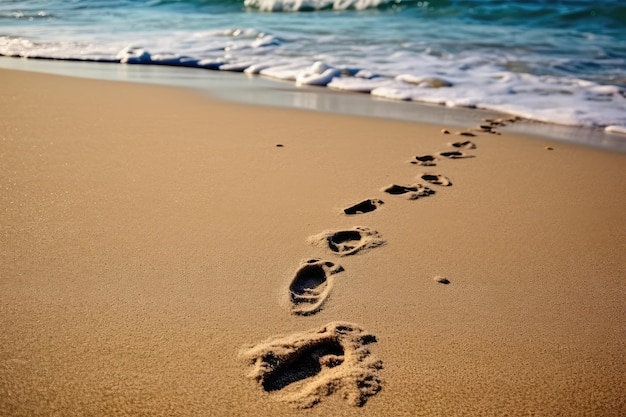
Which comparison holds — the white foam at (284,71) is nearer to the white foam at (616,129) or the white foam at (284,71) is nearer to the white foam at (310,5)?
the white foam at (616,129)

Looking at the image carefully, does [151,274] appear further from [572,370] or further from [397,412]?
[572,370]

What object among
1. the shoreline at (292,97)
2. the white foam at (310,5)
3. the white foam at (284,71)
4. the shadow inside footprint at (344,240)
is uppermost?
the white foam at (310,5)

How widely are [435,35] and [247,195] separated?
641 cm

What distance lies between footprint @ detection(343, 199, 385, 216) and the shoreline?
1.56 m

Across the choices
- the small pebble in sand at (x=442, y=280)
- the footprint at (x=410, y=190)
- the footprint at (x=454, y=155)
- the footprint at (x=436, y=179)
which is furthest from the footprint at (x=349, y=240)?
the footprint at (x=454, y=155)

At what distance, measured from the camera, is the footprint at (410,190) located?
2.13 meters

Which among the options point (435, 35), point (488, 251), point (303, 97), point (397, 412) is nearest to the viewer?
point (397, 412)

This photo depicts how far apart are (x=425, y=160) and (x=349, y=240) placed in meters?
1.05

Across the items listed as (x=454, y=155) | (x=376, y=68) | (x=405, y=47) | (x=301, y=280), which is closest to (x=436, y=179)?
(x=454, y=155)

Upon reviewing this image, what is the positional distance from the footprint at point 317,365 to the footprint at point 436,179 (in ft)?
4.00

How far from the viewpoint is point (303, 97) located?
4047mm

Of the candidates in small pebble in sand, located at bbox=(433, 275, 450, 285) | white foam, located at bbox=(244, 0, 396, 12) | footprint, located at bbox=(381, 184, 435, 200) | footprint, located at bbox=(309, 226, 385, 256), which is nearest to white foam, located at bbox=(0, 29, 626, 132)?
footprint, located at bbox=(381, 184, 435, 200)

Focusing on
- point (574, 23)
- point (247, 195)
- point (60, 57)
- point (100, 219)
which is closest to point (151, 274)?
point (100, 219)

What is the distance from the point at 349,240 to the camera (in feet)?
5.70
